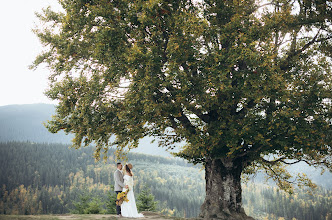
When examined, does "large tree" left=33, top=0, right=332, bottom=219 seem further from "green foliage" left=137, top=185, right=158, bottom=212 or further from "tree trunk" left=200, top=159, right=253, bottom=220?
"green foliage" left=137, top=185, right=158, bottom=212

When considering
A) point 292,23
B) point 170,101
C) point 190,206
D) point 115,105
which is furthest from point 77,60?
point 190,206

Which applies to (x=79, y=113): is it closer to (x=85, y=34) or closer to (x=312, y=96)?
(x=85, y=34)

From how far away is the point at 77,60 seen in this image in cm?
1598

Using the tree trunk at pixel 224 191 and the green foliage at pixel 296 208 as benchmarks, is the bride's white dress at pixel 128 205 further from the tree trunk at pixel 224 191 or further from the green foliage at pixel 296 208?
the green foliage at pixel 296 208

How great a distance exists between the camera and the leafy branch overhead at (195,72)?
12.9 metres

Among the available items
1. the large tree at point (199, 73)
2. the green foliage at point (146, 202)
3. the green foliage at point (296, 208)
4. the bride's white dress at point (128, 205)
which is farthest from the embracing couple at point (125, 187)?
the green foliage at point (296, 208)

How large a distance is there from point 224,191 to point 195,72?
683 centimetres

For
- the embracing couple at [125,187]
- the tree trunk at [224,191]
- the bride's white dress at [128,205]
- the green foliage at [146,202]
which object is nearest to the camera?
the embracing couple at [125,187]

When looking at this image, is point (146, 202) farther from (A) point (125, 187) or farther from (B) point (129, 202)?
(A) point (125, 187)

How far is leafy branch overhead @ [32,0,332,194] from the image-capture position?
508 inches

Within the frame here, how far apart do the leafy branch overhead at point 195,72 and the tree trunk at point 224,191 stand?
1390mm

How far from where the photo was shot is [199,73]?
14.0m

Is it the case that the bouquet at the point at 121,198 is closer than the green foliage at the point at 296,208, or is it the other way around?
the bouquet at the point at 121,198

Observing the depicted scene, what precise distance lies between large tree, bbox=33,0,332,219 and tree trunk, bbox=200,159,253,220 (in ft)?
0.44
